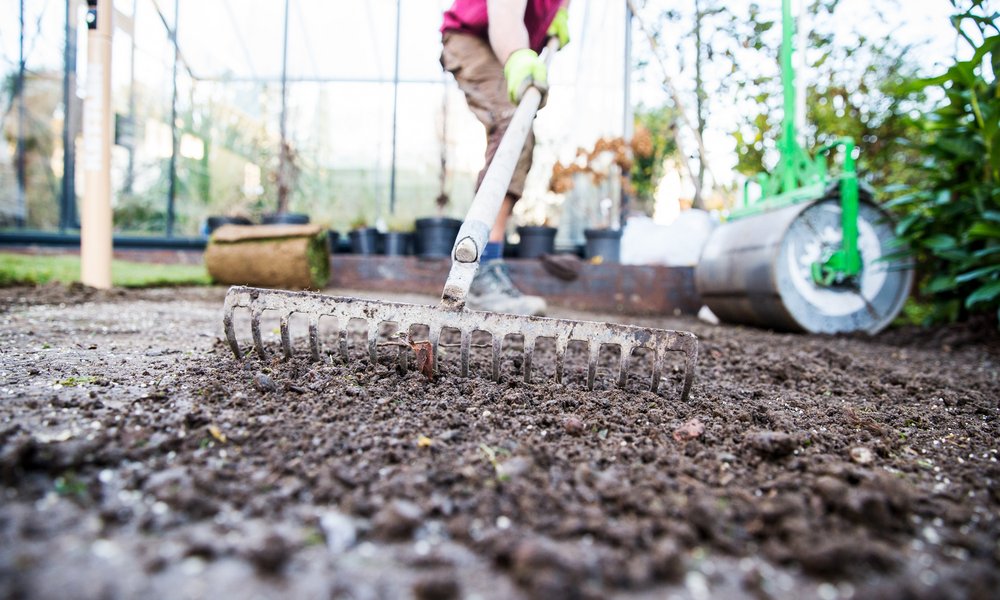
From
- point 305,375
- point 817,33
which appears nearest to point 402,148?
point 817,33

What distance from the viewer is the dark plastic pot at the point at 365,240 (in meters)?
4.82

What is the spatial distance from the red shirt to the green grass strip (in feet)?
8.60

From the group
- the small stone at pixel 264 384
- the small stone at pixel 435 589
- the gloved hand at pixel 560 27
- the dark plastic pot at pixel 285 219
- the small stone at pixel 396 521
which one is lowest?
the small stone at pixel 435 589

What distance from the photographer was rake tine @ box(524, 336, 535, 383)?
1231mm

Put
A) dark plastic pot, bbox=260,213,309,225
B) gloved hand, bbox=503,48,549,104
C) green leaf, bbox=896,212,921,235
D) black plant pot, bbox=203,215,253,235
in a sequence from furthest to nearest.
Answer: black plant pot, bbox=203,215,253,235, dark plastic pot, bbox=260,213,309,225, green leaf, bbox=896,212,921,235, gloved hand, bbox=503,48,549,104

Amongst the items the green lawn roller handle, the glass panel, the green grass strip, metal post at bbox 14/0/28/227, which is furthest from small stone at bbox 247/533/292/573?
metal post at bbox 14/0/28/227

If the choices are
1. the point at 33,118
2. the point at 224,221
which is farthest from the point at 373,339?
the point at 33,118

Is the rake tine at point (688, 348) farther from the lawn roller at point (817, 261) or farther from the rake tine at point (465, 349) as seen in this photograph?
the lawn roller at point (817, 261)

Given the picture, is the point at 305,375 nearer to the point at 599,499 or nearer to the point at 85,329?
the point at 599,499

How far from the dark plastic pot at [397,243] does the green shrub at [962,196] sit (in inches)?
134

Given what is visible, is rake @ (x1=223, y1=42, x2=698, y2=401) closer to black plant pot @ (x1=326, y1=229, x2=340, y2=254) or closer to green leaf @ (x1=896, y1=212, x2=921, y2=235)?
green leaf @ (x1=896, y1=212, x2=921, y2=235)

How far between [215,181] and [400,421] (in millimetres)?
6324

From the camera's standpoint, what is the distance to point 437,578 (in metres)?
0.56

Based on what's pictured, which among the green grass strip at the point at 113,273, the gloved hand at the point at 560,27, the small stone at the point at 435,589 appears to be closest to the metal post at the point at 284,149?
the green grass strip at the point at 113,273
